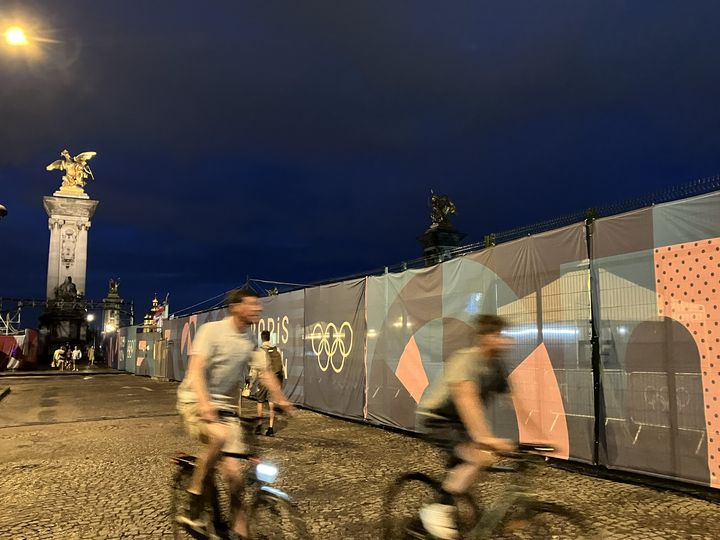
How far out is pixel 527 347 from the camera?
7531mm

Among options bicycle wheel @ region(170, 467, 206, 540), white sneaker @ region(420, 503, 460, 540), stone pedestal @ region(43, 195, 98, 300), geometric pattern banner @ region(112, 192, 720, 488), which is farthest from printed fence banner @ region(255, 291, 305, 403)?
stone pedestal @ region(43, 195, 98, 300)

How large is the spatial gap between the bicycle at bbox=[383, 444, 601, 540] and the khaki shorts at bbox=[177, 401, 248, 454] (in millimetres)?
1241

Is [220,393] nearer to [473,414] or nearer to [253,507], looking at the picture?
[253,507]

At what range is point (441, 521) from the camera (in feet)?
11.9

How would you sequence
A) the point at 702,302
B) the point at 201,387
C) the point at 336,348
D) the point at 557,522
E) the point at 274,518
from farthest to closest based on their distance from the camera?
the point at 336,348 < the point at 702,302 < the point at 201,387 < the point at 274,518 < the point at 557,522

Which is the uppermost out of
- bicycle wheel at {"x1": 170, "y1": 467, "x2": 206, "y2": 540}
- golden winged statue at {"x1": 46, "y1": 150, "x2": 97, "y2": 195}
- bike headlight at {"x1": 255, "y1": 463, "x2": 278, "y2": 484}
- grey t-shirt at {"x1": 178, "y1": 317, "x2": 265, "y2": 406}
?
golden winged statue at {"x1": 46, "y1": 150, "x2": 97, "y2": 195}

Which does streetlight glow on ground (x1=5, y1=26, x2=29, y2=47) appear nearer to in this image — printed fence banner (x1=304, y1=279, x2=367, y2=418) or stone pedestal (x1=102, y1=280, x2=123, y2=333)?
printed fence banner (x1=304, y1=279, x2=367, y2=418)

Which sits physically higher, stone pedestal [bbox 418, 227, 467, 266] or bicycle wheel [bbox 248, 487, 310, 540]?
stone pedestal [bbox 418, 227, 467, 266]

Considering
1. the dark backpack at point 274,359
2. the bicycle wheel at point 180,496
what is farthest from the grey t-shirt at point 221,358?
the dark backpack at point 274,359

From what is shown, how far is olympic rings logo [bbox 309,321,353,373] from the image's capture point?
11742 mm

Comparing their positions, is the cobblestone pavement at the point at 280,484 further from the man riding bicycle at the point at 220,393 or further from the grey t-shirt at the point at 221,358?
the grey t-shirt at the point at 221,358

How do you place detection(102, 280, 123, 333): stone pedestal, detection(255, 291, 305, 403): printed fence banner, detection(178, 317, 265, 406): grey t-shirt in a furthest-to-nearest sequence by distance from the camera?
detection(102, 280, 123, 333): stone pedestal < detection(255, 291, 305, 403): printed fence banner < detection(178, 317, 265, 406): grey t-shirt

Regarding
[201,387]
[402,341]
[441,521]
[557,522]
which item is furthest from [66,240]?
[557,522]

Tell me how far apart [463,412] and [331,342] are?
882cm
